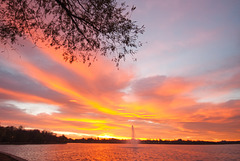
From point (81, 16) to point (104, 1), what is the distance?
4.77ft

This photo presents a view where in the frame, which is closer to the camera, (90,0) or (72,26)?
(90,0)

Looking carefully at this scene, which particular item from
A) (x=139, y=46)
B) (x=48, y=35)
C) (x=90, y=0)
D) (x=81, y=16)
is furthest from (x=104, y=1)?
(x=48, y=35)

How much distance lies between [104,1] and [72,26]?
90.8 inches

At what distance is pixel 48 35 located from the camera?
9.91m

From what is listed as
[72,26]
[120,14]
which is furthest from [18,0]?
[120,14]

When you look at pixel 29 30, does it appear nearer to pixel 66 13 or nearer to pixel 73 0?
pixel 66 13

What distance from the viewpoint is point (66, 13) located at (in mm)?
9477

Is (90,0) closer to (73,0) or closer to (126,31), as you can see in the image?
(73,0)

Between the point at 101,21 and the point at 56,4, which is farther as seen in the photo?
the point at 101,21

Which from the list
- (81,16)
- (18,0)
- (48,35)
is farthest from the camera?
(48,35)

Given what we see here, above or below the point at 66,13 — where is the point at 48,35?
below

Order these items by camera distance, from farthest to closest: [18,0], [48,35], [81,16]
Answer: [48,35], [81,16], [18,0]

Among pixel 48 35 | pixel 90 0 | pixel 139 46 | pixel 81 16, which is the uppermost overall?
pixel 90 0

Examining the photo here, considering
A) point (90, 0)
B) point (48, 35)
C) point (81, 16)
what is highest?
point (90, 0)
